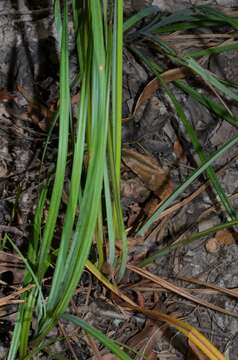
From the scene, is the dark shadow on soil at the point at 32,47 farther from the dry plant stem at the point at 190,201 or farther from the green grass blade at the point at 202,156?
the dry plant stem at the point at 190,201

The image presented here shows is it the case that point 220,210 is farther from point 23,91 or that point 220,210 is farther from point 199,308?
point 23,91

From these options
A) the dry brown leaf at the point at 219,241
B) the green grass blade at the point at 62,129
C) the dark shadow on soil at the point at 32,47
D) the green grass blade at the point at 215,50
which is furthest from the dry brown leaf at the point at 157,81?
the green grass blade at the point at 62,129

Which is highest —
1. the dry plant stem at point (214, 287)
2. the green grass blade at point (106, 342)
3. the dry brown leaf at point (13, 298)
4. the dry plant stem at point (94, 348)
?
the dry brown leaf at point (13, 298)

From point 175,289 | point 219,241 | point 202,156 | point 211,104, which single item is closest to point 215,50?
point 211,104

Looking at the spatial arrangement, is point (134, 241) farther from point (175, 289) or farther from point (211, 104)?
point (211, 104)

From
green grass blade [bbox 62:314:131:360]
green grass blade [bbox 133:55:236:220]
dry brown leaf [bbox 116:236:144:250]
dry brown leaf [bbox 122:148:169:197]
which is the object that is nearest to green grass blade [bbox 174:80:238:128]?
green grass blade [bbox 133:55:236:220]

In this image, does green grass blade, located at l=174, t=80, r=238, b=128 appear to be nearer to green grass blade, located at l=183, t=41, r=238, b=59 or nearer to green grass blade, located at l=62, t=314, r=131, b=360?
green grass blade, located at l=183, t=41, r=238, b=59

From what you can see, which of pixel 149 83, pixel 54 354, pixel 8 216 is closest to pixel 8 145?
pixel 8 216
